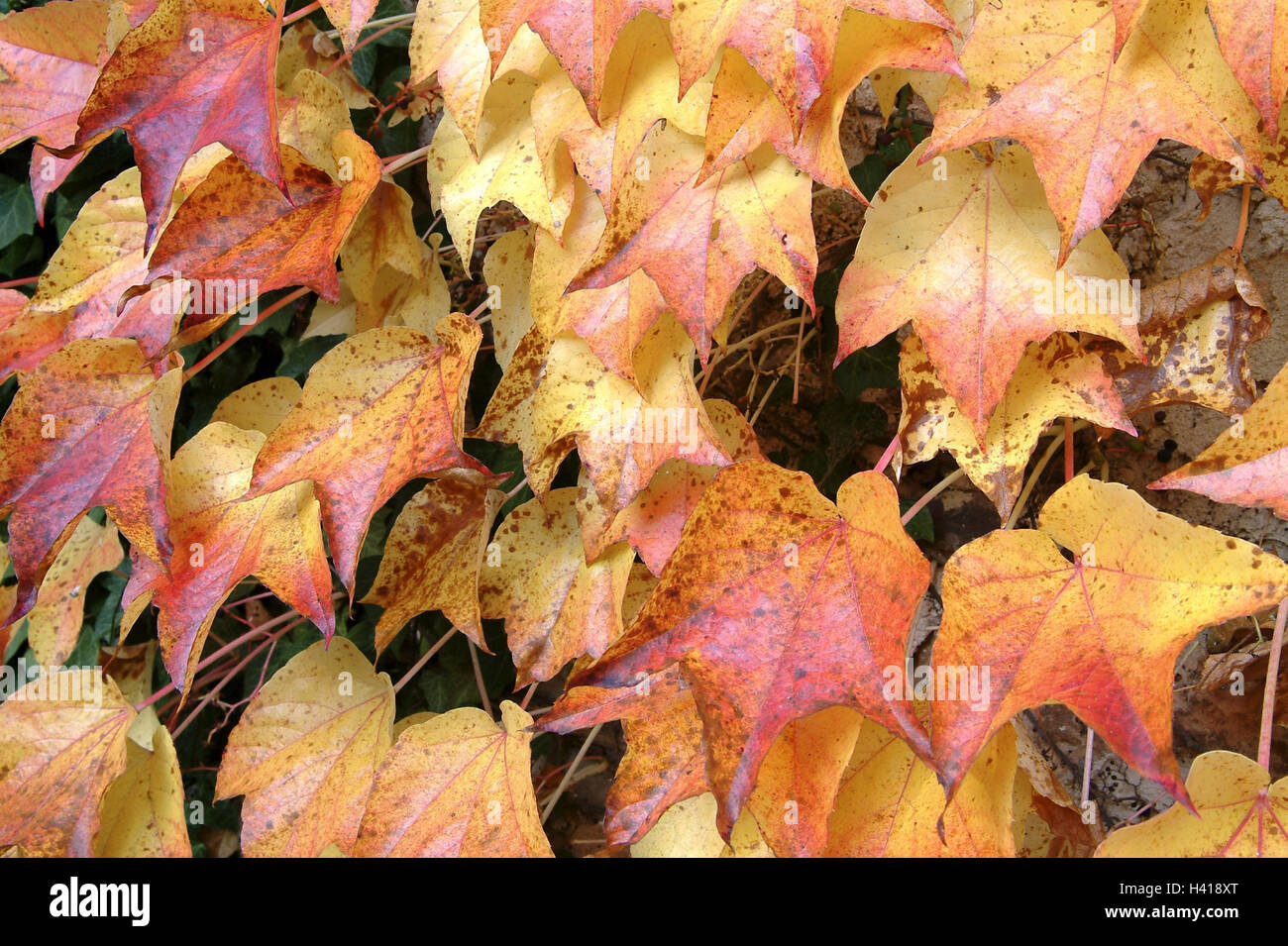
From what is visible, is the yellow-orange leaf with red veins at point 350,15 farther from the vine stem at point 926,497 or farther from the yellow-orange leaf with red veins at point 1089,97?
the vine stem at point 926,497

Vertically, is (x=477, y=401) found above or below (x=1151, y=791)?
above

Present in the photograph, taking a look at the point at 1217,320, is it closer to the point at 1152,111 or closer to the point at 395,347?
the point at 1152,111

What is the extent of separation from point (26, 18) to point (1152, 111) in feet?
3.96

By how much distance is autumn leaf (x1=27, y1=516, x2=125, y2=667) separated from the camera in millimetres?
1216

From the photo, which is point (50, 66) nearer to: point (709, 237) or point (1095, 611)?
point (709, 237)

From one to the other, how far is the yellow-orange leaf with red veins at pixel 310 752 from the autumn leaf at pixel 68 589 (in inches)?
15.0

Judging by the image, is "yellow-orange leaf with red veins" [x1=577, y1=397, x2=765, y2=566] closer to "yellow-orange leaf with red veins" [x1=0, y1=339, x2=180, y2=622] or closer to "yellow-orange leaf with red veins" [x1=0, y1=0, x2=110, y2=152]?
"yellow-orange leaf with red veins" [x1=0, y1=339, x2=180, y2=622]

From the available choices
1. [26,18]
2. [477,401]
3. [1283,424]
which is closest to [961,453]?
[1283,424]

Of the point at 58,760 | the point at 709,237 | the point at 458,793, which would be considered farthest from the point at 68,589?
the point at 709,237

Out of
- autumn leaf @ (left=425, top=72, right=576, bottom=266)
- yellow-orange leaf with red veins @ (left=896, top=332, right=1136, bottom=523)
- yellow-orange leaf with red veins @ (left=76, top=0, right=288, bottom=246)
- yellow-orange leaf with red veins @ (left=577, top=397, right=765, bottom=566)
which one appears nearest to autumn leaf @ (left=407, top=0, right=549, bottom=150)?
autumn leaf @ (left=425, top=72, right=576, bottom=266)

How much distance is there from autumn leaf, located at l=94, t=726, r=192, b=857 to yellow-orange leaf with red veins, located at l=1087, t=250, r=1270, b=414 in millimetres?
1021

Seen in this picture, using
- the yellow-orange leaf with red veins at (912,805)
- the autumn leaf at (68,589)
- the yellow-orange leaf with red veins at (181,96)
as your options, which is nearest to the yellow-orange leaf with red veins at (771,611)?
the yellow-orange leaf with red veins at (912,805)

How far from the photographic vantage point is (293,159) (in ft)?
2.92

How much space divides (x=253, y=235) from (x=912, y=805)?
0.78 m
